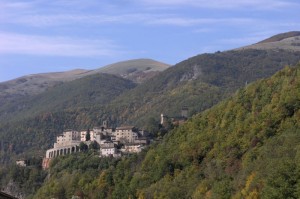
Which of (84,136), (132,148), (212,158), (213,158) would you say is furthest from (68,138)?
(213,158)

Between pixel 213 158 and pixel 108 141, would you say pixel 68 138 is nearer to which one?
pixel 108 141

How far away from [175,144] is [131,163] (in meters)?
7.77

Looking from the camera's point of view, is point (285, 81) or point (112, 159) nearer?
point (285, 81)

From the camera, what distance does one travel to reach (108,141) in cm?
13575

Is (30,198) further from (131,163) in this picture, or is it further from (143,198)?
(143,198)

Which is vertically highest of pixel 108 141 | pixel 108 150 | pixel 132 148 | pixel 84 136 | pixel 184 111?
pixel 184 111

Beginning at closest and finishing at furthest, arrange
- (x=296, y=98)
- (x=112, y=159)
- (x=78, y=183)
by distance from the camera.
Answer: (x=296, y=98), (x=78, y=183), (x=112, y=159)

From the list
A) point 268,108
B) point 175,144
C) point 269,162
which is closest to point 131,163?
point 175,144

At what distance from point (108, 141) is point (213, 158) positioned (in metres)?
40.5

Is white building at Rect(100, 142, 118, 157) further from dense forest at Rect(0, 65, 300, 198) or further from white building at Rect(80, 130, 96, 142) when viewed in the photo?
white building at Rect(80, 130, 96, 142)

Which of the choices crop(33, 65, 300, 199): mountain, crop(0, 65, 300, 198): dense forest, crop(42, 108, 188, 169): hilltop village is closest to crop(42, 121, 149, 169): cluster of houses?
crop(42, 108, 188, 169): hilltop village

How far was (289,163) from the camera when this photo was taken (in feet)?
208

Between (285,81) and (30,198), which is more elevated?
(285,81)

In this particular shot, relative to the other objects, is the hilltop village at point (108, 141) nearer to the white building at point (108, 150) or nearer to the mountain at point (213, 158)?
the white building at point (108, 150)
